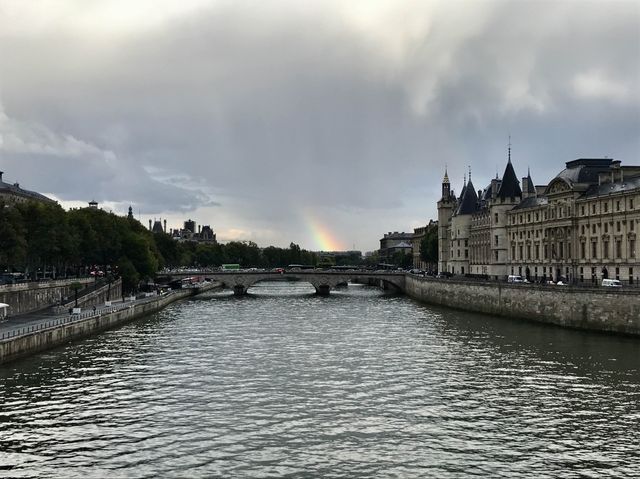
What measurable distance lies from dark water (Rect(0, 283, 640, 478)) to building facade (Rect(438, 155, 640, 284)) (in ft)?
90.0

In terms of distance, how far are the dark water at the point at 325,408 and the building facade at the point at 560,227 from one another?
2744cm

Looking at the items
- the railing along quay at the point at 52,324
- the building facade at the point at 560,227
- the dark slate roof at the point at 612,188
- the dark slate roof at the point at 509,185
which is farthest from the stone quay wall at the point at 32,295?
the dark slate roof at the point at 509,185

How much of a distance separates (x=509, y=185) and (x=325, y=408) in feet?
317

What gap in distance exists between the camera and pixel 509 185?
122 meters

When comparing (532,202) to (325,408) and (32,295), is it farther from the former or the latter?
(325,408)

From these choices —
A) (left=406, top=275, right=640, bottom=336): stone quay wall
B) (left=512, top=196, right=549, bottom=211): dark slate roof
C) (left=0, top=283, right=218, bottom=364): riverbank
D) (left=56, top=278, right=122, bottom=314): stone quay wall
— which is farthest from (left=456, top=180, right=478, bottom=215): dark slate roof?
(left=0, top=283, right=218, bottom=364): riverbank

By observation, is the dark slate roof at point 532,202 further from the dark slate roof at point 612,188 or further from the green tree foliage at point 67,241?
the green tree foliage at point 67,241

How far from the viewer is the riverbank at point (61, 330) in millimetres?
46594

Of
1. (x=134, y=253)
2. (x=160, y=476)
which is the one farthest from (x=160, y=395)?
(x=134, y=253)

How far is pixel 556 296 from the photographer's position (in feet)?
235

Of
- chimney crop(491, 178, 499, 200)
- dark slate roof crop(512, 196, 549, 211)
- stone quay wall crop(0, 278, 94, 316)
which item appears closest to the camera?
stone quay wall crop(0, 278, 94, 316)

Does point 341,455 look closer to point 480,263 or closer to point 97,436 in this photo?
point 97,436

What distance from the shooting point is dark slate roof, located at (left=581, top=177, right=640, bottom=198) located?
270 ft

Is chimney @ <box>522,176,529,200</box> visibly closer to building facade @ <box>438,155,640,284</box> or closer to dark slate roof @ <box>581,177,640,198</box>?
building facade @ <box>438,155,640,284</box>
